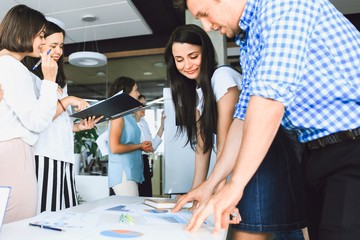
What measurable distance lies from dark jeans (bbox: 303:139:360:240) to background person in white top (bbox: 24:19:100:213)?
112 cm

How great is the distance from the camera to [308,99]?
0.75m

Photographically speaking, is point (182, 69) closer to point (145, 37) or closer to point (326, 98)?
point (326, 98)

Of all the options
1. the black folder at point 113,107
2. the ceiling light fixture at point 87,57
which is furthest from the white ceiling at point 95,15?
the black folder at point 113,107

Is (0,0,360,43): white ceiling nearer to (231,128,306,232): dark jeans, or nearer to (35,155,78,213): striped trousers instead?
(35,155,78,213): striped trousers

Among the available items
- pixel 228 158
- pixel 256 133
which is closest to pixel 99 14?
pixel 228 158

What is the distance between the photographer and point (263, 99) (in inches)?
26.2

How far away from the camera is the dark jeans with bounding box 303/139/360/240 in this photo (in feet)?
2.35

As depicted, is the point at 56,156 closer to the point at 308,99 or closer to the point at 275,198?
the point at 275,198

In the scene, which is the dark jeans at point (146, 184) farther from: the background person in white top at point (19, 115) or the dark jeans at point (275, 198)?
the dark jeans at point (275, 198)

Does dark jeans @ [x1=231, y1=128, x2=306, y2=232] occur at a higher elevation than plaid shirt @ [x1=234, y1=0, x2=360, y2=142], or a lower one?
lower

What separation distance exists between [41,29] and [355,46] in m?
1.23

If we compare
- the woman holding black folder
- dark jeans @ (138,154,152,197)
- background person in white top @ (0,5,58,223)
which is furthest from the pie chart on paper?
dark jeans @ (138,154,152,197)

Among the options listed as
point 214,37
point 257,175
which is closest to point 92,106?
point 257,175

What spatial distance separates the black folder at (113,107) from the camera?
1.61 m
